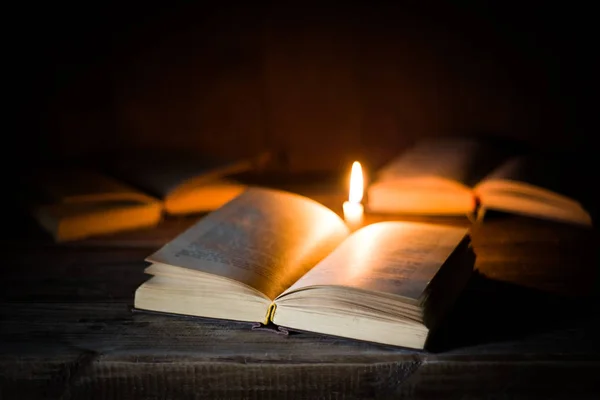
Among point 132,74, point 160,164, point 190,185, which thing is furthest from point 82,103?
point 190,185

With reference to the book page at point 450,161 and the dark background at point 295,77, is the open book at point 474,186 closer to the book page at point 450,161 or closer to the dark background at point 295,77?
the book page at point 450,161

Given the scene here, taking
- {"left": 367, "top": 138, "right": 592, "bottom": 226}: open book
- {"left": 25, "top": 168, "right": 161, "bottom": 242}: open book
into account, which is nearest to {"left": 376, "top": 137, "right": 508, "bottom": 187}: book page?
{"left": 367, "top": 138, "right": 592, "bottom": 226}: open book

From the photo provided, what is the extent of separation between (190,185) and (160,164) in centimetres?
20

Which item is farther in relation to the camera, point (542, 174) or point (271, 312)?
point (542, 174)

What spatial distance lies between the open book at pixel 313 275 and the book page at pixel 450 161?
1.31 ft

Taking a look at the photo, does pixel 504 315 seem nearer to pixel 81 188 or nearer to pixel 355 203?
pixel 355 203

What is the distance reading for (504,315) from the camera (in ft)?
3.78

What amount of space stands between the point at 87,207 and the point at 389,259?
774mm

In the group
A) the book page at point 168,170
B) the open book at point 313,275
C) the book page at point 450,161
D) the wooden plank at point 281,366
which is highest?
the book page at point 450,161

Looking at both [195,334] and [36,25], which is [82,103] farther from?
[195,334]

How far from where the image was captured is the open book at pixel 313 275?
1.04 m

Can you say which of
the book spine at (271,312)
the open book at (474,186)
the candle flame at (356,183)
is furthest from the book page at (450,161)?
the book spine at (271,312)

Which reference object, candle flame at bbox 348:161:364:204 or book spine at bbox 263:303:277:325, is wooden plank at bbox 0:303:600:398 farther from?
candle flame at bbox 348:161:364:204

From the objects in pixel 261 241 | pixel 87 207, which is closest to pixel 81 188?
pixel 87 207
